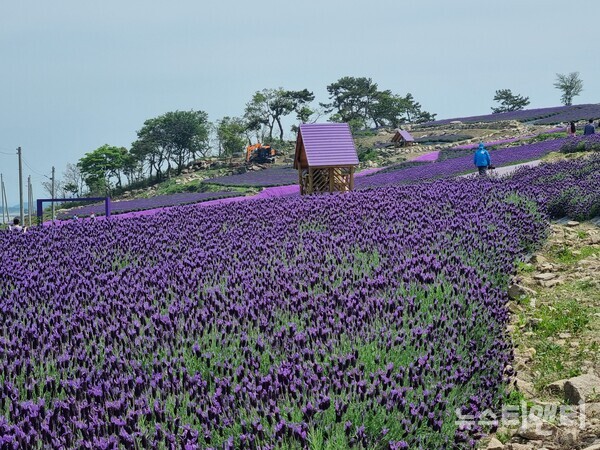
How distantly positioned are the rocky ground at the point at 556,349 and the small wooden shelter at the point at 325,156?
39.6ft

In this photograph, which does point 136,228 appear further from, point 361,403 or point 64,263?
point 361,403

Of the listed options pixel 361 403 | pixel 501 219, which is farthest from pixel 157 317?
pixel 501 219

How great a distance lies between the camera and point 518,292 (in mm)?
8344

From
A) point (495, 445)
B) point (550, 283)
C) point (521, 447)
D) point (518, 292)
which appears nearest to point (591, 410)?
point (521, 447)

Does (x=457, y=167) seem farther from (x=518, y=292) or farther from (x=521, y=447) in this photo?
(x=521, y=447)

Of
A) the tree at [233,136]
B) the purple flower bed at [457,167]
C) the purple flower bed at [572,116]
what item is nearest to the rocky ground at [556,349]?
the purple flower bed at [457,167]

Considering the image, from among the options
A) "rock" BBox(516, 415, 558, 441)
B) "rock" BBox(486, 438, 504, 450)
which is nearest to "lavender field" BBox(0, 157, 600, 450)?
"rock" BBox(486, 438, 504, 450)

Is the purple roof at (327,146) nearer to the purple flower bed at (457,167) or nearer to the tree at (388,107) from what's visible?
the purple flower bed at (457,167)

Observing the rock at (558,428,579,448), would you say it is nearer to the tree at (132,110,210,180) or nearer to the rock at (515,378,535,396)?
the rock at (515,378,535,396)

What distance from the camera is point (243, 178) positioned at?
150 feet

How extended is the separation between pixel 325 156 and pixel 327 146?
0.43m

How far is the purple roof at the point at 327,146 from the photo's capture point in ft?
73.9

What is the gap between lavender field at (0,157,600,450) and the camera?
12.6ft

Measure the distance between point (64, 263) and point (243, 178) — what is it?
37908 millimetres
